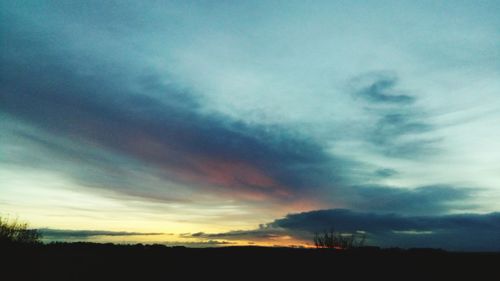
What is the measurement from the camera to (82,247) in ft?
36.8

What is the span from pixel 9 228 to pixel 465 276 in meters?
24.1

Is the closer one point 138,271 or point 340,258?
point 138,271

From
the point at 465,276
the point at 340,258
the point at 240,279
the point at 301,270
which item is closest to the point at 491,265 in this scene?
the point at 465,276

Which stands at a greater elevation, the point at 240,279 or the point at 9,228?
the point at 9,228

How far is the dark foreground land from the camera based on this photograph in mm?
8062

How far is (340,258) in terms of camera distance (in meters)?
9.22

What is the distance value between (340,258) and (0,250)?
27.7 ft

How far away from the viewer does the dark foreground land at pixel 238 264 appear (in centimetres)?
806

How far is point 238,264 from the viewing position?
9016 mm

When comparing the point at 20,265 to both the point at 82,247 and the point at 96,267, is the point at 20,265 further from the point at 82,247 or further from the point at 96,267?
the point at 82,247

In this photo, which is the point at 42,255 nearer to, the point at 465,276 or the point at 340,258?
the point at 340,258

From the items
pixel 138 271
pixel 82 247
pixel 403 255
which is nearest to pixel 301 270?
pixel 403 255

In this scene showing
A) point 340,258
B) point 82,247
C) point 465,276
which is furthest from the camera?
point 82,247

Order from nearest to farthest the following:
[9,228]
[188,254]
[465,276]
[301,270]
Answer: [465,276] < [301,270] < [188,254] < [9,228]
